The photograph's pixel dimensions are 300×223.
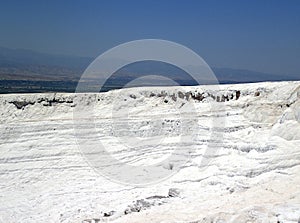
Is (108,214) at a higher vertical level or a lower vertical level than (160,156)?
lower

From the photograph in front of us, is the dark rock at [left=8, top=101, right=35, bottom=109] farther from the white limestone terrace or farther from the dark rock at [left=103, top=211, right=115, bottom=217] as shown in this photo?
the dark rock at [left=103, top=211, right=115, bottom=217]

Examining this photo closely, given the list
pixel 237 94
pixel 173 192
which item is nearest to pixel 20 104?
pixel 237 94

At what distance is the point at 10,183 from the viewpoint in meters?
17.6

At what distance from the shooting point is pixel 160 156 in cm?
1814

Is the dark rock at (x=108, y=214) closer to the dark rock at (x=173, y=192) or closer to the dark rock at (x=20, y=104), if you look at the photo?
the dark rock at (x=173, y=192)

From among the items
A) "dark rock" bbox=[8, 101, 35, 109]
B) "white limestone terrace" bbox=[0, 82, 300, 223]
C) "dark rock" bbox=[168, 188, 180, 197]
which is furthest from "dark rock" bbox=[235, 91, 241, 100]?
"dark rock" bbox=[8, 101, 35, 109]

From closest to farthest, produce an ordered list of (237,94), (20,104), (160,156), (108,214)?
(108,214) → (160,156) → (237,94) → (20,104)

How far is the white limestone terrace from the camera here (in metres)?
11.0

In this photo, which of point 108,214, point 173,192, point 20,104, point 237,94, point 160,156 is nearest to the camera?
point 108,214

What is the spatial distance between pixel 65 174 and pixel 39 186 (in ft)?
4.36

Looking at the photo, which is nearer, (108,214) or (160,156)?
(108,214)

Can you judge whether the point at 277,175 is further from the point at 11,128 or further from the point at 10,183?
the point at 11,128

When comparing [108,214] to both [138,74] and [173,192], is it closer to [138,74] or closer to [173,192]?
[173,192]

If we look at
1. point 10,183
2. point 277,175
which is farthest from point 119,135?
point 277,175
